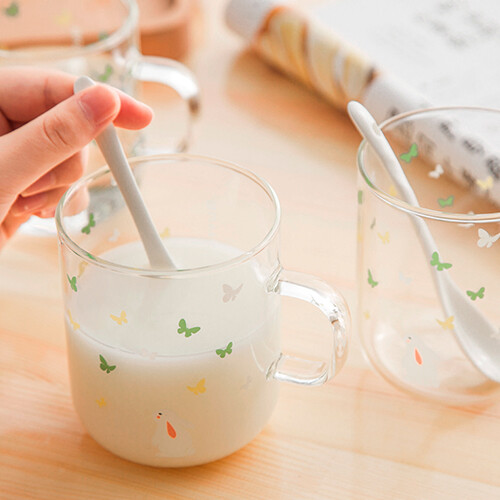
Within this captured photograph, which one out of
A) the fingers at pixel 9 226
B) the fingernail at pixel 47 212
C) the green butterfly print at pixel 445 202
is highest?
the green butterfly print at pixel 445 202

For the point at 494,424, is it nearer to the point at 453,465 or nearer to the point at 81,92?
the point at 453,465

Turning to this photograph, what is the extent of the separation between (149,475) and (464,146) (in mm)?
378

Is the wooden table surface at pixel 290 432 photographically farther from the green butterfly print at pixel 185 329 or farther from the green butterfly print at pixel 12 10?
the green butterfly print at pixel 12 10

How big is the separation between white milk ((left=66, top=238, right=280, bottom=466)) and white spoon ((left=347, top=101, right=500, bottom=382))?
0.11 m

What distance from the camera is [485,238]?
Result: 50cm

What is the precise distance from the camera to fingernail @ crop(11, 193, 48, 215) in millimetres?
645

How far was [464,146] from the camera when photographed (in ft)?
2.31

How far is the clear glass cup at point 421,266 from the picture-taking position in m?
0.50

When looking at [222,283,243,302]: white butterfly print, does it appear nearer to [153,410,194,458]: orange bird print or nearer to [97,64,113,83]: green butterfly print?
[153,410,194,458]: orange bird print

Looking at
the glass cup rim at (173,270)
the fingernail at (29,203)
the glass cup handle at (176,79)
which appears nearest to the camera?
the glass cup rim at (173,270)

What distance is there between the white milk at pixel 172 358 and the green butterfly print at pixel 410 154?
0.17m

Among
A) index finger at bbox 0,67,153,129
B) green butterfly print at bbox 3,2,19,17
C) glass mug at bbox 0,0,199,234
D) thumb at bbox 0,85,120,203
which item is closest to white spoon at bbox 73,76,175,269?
thumb at bbox 0,85,120,203

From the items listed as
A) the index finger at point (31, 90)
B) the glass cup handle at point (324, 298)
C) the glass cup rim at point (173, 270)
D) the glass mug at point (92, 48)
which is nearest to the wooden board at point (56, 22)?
the glass mug at point (92, 48)

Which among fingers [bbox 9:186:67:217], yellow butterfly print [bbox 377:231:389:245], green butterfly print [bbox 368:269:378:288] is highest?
yellow butterfly print [bbox 377:231:389:245]
